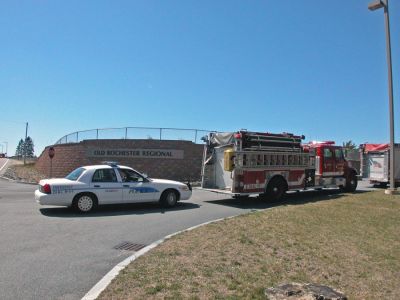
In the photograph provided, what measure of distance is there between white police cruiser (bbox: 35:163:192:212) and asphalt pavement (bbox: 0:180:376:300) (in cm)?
37

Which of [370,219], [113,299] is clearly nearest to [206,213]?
[370,219]

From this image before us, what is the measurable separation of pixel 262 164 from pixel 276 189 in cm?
123

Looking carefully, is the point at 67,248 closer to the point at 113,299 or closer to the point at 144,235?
the point at 144,235

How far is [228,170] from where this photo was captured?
14219 millimetres

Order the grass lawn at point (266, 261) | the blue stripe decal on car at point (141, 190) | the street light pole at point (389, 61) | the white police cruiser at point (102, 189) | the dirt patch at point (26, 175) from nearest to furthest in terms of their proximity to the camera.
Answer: the grass lawn at point (266, 261) < the white police cruiser at point (102, 189) < the blue stripe decal on car at point (141, 190) < the street light pole at point (389, 61) < the dirt patch at point (26, 175)

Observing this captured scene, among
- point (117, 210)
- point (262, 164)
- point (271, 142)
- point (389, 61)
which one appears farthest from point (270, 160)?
point (389, 61)

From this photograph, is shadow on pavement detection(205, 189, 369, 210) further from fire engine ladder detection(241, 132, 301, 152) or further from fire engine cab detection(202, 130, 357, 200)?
fire engine ladder detection(241, 132, 301, 152)

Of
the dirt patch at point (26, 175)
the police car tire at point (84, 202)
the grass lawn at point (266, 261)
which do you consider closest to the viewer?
the grass lawn at point (266, 261)

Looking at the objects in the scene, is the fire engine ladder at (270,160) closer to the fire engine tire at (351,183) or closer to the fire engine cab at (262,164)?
the fire engine cab at (262,164)

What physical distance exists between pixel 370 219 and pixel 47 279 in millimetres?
8007

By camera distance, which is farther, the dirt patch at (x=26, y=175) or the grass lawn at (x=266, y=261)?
the dirt patch at (x=26, y=175)

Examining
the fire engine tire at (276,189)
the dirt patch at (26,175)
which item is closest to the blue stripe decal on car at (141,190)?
the fire engine tire at (276,189)

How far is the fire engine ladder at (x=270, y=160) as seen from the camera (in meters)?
14.2

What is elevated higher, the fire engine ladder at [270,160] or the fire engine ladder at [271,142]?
the fire engine ladder at [271,142]
